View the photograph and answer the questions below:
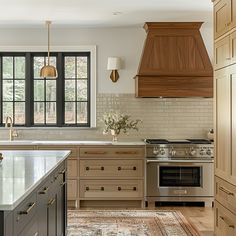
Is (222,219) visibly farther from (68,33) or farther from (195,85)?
(68,33)

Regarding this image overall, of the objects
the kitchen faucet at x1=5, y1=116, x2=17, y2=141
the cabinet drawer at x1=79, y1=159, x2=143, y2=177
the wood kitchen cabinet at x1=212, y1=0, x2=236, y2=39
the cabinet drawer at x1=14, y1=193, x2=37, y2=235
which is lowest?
the cabinet drawer at x1=79, y1=159, x2=143, y2=177

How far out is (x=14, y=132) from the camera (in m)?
7.23

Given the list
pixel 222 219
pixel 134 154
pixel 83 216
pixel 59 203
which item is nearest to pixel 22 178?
pixel 59 203

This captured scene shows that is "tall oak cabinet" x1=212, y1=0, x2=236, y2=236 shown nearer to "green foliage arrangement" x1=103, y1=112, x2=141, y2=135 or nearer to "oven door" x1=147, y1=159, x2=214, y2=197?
"oven door" x1=147, y1=159, x2=214, y2=197

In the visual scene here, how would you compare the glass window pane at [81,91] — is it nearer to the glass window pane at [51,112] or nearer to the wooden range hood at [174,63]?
the glass window pane at [51,112]

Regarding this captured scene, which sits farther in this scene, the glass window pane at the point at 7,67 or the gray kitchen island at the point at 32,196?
the glass window pane at the point at 7,67

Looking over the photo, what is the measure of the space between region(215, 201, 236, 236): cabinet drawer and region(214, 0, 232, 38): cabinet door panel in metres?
1.69

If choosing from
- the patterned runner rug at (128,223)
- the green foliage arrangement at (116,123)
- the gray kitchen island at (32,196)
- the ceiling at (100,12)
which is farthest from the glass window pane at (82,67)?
the gray kitchen island at (32,196)

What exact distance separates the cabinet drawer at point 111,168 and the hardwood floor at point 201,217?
62 centimetres

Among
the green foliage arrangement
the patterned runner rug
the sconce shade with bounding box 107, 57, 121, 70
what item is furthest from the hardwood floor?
the sconce shade with bounding box 107, 57, 121, 70

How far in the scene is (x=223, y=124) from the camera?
4.45 meters

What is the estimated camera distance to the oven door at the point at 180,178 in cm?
661

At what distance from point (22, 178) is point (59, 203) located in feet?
4.01

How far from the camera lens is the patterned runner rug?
17.1 feet
